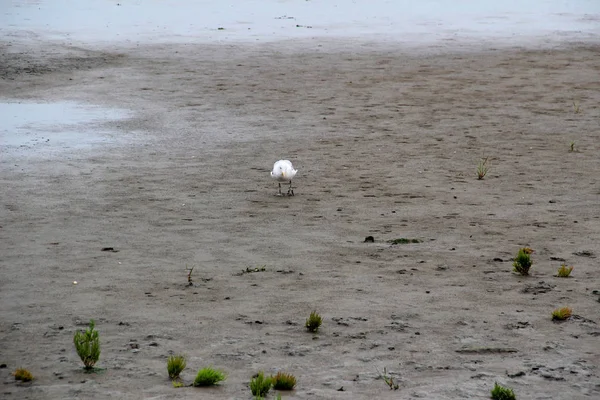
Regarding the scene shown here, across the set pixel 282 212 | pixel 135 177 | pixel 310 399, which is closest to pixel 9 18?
pixel 135 177

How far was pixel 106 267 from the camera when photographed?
9891 millimetres

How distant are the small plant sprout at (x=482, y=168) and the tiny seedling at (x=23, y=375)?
784 centimetres

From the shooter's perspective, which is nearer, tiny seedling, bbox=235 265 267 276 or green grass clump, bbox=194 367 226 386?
green grass clump, bbox=194 367 226 386

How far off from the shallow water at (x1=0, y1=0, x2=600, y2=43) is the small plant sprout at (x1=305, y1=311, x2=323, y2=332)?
63.3 ft

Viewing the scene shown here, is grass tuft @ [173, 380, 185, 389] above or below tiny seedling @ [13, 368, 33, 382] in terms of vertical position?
below

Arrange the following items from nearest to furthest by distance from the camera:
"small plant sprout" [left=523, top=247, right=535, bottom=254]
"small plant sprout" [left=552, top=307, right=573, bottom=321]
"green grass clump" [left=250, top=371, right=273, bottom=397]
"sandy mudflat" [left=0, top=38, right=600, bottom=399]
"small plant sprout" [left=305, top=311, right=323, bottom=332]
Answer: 1. "green grass clump" [left=250, top=371, right=273, bottom=397]
2. "sandy mudflat" [left=0, top=38, right=600, bottom=399]
3. "small plant sprout" [left=305, top=311, right=323, bottom=332]
4. "small plant sprout" [left=552, top=307, right=573, bottom=321]
5. "small plant sprout" [left=523, top=247, right=535, bottom=254]

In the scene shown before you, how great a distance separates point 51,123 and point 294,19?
54.5 feet

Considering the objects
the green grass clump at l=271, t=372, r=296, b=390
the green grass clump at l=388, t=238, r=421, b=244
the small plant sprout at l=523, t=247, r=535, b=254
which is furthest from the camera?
the green grass clump at l=388, t=238, r=421, b=244

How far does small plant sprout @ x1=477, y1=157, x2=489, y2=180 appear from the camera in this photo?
1357cm

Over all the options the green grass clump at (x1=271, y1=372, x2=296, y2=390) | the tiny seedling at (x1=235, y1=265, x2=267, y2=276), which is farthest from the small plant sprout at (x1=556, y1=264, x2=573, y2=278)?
the green grass clump at (x1=271, y1=372, x2=296, y2=390)

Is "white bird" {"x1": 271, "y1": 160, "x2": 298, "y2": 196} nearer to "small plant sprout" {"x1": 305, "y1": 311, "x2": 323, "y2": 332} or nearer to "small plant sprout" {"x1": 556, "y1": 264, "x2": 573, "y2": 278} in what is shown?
"small plant sprout" {"x1": 556, "y1": 264, "x2": 573, "y2": 278}

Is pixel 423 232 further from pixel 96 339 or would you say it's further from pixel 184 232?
pixel 96 339

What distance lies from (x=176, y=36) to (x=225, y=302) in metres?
19.9

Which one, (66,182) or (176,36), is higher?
(176,36)
